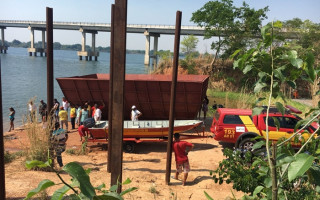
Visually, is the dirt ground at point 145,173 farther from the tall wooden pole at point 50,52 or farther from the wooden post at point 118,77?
the tall wooden pole at point 50,52

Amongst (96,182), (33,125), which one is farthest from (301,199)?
(33,125)

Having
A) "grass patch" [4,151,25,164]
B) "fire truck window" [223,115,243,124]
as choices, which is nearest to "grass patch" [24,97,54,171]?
"grass patch" [4,151,25,164]

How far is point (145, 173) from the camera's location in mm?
7625

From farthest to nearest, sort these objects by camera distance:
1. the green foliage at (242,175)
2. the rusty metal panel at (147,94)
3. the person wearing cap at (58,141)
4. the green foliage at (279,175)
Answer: the rusty metal panel at (147,94) → the person wearing cap at (58,141) → the green foliage at (242,175) → the green foliage at (279,175)

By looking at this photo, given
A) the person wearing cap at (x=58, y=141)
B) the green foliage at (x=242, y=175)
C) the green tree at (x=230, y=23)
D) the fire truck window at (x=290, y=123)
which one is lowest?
the person wearing cap at (x=58, y=141)

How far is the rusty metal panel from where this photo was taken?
1190 cm

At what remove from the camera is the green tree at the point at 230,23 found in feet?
90.1

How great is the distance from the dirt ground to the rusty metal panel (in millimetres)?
2112

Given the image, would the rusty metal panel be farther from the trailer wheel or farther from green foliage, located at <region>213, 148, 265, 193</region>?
green foliage, located at <region>213, 148, 265, 193</region>

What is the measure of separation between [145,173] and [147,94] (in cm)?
525

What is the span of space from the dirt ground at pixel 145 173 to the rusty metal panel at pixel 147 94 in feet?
6.93

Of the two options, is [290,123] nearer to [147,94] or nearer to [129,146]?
[129,146]

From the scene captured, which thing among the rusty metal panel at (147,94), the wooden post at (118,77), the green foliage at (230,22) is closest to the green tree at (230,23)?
the green foliage at (230,22)

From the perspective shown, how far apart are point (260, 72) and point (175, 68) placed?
4.77 metres
